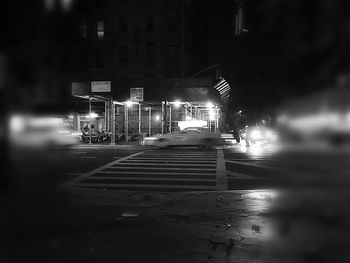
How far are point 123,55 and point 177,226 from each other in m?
41.4

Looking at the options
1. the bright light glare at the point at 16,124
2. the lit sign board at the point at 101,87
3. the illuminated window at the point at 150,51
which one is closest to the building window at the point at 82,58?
the bright light glare at the point at 16,124

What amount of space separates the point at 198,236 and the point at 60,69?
5.43 m

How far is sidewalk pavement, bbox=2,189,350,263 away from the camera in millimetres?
1171

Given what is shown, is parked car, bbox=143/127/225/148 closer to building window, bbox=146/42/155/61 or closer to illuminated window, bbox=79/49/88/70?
building window, bbox=146/42/155/61

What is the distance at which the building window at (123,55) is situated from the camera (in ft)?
152

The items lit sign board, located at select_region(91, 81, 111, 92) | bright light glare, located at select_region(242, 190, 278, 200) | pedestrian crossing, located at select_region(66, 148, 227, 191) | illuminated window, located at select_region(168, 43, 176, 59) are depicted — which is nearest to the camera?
bright light glare, located at select_region(242, 190, 278, 200)

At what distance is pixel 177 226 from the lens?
22.6 ft

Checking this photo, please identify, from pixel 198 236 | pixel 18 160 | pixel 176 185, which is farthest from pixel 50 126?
pixel 176 185

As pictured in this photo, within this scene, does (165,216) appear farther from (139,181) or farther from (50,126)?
(50,126)

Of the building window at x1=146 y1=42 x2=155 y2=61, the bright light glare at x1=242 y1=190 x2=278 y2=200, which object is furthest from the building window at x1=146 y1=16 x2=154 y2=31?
the bright light glare at x1=242 y1=190 x2=278 y2=200

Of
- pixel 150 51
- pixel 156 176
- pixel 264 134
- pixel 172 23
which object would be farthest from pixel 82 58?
pixel 172 23

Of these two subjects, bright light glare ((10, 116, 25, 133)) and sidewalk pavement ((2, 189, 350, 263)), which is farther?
sidewalk pavement ((2, 189, 350, 263))

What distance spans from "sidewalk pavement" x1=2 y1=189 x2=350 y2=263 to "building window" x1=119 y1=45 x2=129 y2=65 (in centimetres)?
3769

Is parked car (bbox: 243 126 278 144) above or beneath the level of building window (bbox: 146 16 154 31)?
beneath
